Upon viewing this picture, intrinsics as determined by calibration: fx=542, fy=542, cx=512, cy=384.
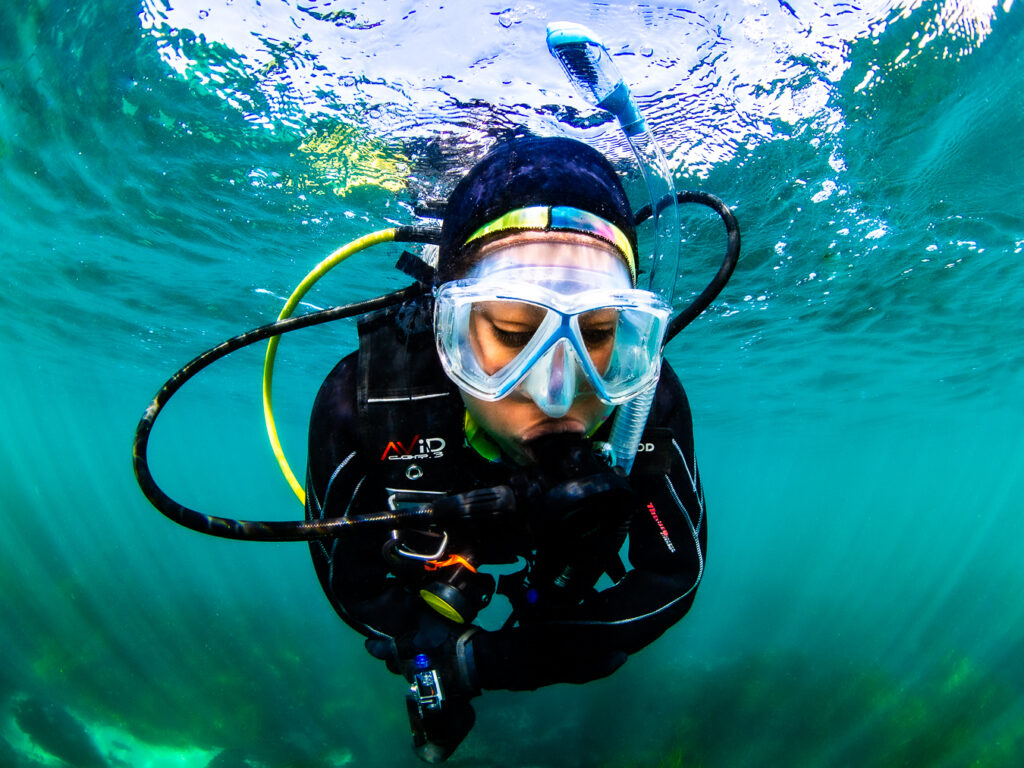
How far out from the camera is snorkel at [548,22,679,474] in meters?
2.81

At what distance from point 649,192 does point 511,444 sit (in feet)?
6.29

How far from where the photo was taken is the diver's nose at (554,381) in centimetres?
245

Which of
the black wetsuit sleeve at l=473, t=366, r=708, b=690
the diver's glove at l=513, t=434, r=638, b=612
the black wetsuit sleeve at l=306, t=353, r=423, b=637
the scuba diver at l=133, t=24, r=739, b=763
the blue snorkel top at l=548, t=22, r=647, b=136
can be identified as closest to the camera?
the diver's glove at l=513, t=434, r=638, b=612

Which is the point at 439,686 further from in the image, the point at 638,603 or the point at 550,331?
the point at 550,331

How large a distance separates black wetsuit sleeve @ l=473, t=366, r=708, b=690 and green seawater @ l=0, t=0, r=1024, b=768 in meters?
4.34

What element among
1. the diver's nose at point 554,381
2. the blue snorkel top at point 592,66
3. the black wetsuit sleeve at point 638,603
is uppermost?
the blue snorkel top at point 592,66

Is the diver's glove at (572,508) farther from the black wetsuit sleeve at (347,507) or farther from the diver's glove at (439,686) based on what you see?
the black wetsuit sleeve at (347,507)

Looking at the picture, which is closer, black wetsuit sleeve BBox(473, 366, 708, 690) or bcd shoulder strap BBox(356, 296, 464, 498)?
black wetsuit sleeve BBox(473, 366, 708, 690)

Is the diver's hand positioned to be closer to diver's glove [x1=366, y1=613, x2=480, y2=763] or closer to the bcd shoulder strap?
diver's glove [x1=366, y1=613, x2=480, y2=763]

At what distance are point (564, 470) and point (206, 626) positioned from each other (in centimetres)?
2364

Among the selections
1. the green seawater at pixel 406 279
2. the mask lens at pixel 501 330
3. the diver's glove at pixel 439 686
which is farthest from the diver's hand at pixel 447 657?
the green seawater at pixel 406 279

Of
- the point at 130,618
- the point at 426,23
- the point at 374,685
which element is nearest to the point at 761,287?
the point at 426,23

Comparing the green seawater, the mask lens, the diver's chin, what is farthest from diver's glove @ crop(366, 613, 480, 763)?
the green seawater

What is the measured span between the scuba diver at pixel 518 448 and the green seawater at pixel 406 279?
3634mm
